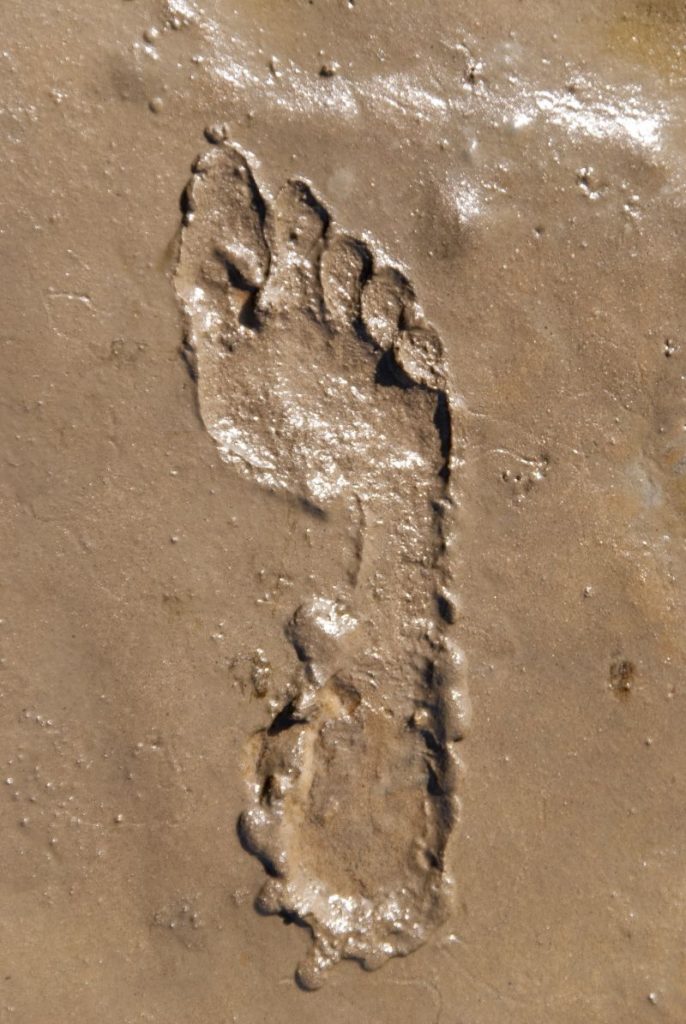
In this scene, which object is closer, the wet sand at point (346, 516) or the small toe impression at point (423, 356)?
the wet sand at point (346, 516)

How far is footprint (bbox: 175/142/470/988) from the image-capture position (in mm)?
2773

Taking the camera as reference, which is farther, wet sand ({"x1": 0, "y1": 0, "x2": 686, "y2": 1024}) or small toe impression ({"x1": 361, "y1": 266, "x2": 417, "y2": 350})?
small toe impression ({"x1": 361, "y1": 266, "x2": 417, "y2": 350})

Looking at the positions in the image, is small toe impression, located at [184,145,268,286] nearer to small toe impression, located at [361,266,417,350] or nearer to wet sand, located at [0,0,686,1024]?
wet sand, located at [0,0,686,1024]

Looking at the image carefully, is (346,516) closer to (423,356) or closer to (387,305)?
(423,356)

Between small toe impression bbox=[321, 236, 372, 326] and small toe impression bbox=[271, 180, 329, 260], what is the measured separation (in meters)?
0.07

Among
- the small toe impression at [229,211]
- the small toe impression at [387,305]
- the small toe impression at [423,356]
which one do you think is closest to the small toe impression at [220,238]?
the small toe impression at [229,211]

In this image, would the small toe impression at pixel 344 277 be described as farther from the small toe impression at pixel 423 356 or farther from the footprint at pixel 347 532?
the small toe impression at pixel 423 356

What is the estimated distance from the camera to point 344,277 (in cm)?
282

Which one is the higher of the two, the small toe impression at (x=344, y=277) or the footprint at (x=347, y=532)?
the small toe impression at (x=344, y=277)

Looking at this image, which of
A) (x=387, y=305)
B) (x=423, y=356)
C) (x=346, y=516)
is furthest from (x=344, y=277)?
(x=346, y=516)

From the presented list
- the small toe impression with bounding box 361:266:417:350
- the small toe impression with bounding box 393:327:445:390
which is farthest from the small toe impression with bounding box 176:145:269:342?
the small toe impression with bounding box 393:327:445:390

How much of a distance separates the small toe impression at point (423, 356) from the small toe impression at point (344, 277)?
0.21 meters

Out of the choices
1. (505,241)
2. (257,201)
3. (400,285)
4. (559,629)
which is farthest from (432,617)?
(257,201)

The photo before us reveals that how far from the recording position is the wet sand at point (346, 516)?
2711mm
